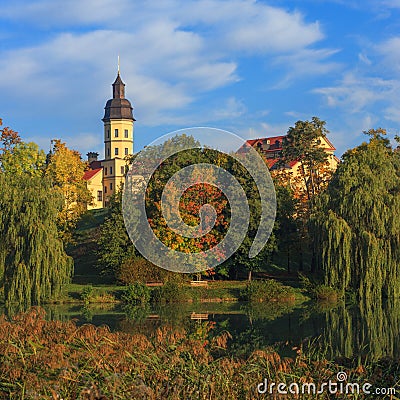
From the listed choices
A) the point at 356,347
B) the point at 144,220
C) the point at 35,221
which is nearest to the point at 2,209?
the point at 35,221

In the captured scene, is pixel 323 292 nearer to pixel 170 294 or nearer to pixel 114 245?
pixel 170 294

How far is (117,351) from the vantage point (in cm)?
854

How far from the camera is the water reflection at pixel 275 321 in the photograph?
57.9 ft

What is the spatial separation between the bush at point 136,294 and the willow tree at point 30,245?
8.97 feet

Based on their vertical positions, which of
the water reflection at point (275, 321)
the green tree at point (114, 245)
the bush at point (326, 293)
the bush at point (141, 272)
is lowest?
the water reflection at point (275, 321)

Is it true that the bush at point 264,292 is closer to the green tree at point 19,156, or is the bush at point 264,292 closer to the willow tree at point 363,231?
the willow tree at point 363,231

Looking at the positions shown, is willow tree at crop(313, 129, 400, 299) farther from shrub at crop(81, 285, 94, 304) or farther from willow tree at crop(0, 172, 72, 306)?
willow tree at crop(0, 172, 72, 306)

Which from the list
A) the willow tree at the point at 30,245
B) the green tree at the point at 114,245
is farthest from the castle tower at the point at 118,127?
the willow tree at the point at 30,245

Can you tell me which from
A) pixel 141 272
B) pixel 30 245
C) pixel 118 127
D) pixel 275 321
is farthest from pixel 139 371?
pixel 118 127

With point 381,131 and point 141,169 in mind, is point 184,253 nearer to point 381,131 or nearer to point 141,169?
point 141,169

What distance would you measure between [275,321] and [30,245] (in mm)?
10881

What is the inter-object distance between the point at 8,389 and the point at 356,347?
11472 millimetres

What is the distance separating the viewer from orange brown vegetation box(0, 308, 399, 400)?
22.7ft

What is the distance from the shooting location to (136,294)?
30.7m
